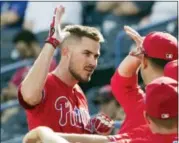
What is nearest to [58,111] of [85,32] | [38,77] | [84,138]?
[38,77]

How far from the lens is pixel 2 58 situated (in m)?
9.56

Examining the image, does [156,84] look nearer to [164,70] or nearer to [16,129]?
[164,70]

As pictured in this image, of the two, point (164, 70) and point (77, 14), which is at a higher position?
point (164, 70)

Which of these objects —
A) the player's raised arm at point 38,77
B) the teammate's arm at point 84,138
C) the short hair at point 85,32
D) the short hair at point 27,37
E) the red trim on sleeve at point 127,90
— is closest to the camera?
the teammate's arm at point 84,138

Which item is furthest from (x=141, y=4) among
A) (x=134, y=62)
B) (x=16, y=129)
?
(x=134, y=62)

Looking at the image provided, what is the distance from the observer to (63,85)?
476cm

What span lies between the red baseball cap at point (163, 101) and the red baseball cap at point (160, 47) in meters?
0.90

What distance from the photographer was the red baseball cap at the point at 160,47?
14.1ft

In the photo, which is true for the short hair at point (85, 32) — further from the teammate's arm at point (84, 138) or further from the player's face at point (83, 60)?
the teammate's arm at point (84, 138)

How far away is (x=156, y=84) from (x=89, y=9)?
6192 millimetres

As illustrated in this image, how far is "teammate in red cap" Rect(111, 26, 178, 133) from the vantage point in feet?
14.0

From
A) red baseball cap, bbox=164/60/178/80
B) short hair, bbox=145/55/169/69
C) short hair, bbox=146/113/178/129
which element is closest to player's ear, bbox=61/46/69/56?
short hair, bbox=145/55/169/69

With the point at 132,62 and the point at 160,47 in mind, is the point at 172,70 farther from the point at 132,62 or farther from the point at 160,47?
the point at 132,62

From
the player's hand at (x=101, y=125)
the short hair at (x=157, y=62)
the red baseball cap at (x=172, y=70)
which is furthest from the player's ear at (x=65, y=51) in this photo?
the red baseball cap at (x=172, y=70)
